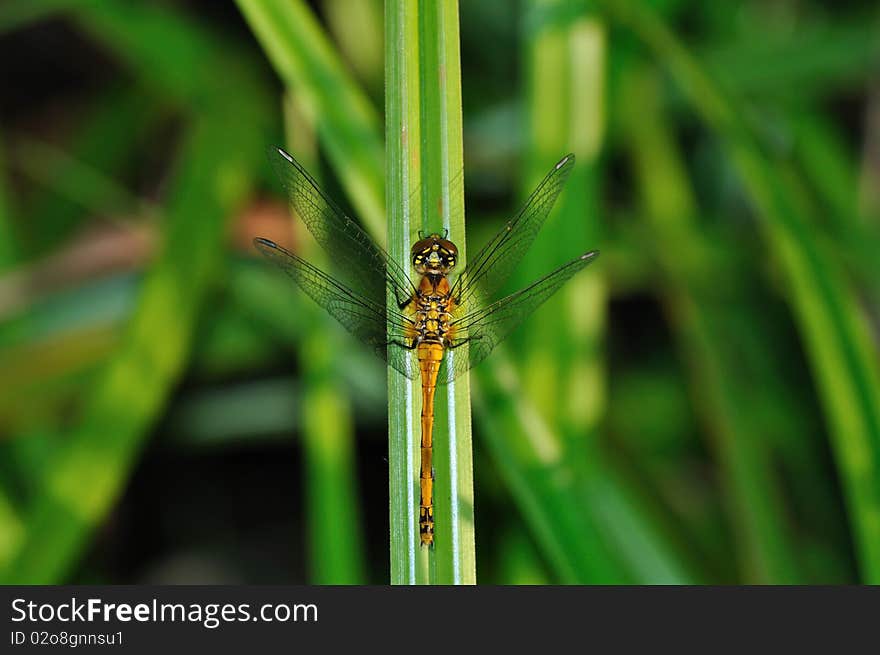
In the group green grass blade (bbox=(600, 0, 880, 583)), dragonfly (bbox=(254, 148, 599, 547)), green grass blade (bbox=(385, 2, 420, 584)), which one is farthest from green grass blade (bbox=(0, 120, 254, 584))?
green grass blade (bbox=(600, 0, 880, 583))

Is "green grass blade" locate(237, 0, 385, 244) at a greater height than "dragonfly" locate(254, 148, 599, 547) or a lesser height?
greater

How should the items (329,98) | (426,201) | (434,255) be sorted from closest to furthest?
(426,201)
(434,255)
(329,98)

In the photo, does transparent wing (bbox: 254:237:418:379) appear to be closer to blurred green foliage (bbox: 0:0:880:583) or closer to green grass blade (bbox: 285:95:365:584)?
blurred green foliage (bbox: 0:0:880:583)

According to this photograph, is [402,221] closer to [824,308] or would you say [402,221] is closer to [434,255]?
[434,255]

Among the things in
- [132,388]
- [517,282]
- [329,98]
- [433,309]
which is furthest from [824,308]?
[132,388]

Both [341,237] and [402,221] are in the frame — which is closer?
[402,221]

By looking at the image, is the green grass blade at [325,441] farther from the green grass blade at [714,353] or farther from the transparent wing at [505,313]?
the green grass blade at [714,353]
